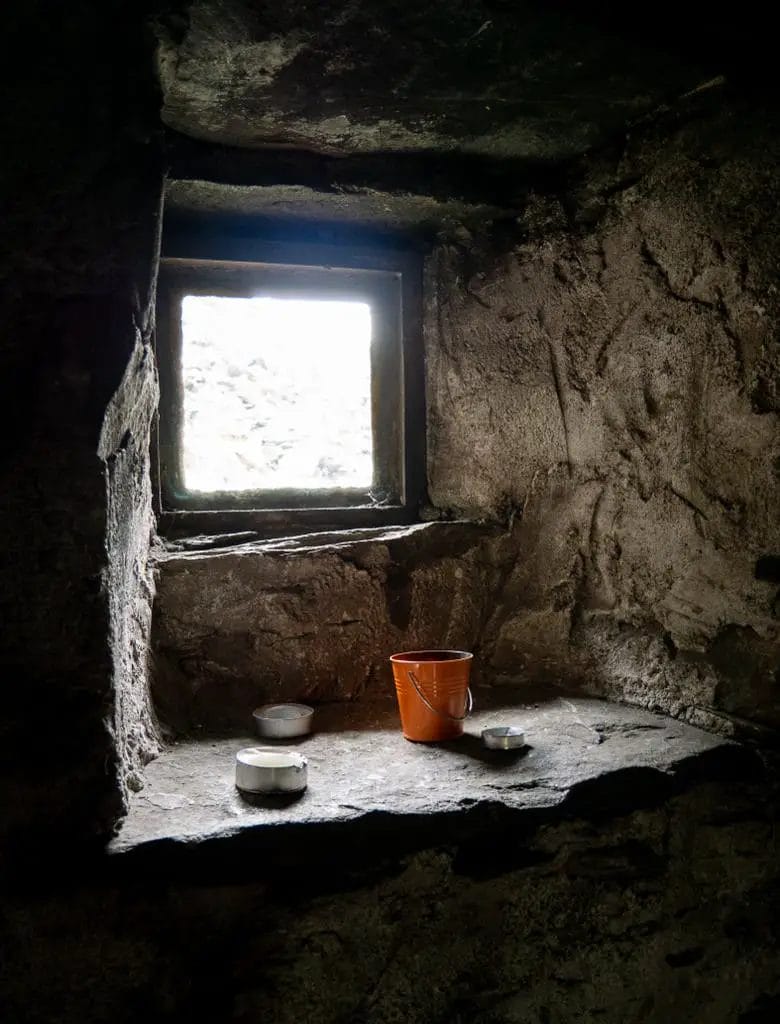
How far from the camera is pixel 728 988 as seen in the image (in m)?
1.43

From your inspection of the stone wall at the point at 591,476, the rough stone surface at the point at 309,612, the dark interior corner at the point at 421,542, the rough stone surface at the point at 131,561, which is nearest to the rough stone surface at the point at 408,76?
the dark interior corner at the point at 421,542

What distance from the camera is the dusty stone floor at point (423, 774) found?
Answer: 3.88 feet

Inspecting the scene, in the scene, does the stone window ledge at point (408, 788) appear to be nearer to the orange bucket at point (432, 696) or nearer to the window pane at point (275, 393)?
the orange bucket at point (432, 696)

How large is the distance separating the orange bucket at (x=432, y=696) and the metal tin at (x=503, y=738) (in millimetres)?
73

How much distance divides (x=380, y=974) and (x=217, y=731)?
0.58 meters

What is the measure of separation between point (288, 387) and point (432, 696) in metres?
0.82

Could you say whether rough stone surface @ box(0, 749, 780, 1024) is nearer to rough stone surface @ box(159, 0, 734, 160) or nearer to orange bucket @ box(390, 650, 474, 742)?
orange bucket @ box(390, 650, 474, 742)

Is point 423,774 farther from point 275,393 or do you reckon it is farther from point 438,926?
point 275,393

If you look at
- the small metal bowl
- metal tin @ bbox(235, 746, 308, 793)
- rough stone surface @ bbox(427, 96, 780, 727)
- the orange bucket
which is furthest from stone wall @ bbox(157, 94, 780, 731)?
metal tin @ bbox(235, 746, 308, 793)

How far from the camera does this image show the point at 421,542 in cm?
179

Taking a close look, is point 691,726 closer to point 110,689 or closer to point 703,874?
point 703,874

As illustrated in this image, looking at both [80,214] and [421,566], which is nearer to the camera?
[80,214]

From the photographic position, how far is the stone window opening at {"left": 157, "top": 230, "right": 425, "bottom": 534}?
5.99 feet

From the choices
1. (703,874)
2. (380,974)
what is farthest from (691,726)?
(380,974)
